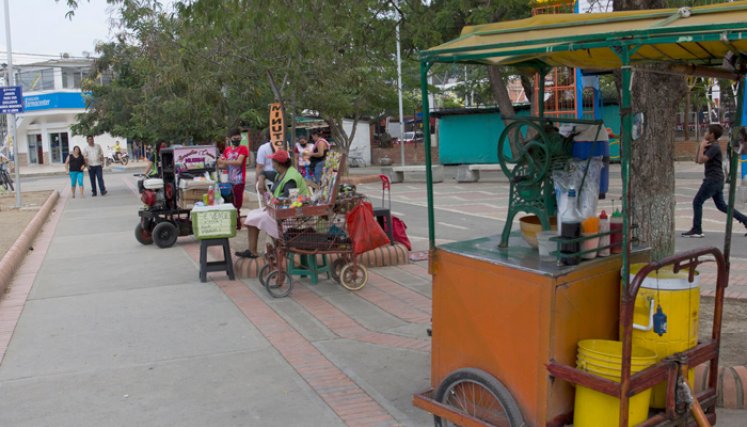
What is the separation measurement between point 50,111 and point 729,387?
59065 millimetres

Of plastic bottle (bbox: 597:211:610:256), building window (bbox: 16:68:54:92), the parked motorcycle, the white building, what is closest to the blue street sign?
plastic bottle (bbox: 597:211:610:256)

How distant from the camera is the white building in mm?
56562

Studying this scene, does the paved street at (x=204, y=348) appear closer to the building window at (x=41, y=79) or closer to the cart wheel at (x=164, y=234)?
the cart wheel at (x=164, y=234)

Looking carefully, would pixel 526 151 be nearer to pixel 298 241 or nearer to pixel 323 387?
pixel 323 387

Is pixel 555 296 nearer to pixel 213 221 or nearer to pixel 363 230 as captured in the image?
pixel 363 230

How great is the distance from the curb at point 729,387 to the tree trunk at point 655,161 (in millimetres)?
1494

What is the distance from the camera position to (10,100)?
19469 millimetres

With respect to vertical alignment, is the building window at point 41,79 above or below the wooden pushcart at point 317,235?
above

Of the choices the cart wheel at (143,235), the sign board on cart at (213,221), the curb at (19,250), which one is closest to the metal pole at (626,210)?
the sign board on cart at (213,221)

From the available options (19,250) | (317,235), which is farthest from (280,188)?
(19,250)

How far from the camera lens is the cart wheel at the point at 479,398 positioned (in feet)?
12.6

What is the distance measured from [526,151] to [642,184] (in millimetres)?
2164

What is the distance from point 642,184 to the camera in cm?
613

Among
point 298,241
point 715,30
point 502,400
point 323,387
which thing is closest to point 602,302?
point 502,400
